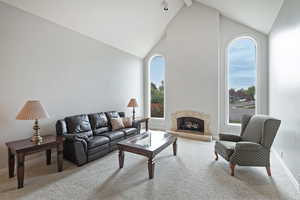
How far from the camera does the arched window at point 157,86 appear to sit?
6.33 m

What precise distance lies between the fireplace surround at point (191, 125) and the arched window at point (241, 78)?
0.75 metres

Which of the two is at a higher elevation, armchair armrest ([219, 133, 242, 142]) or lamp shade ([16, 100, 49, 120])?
lamp shade ([16, 100, 49, 120])

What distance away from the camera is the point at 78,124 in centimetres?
359

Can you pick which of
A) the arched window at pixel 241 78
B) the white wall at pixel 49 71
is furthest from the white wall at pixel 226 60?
the white wall at pixel 49 71

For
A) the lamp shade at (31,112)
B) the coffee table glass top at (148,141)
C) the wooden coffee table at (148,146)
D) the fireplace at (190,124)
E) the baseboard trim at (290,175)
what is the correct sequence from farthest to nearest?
the fireplace at (190,124) < the coffee table glass top at (148,141) < the wooden coffee table at (148,146) < the lamp shade at (31,112) < the baseboard trim at (290,175)

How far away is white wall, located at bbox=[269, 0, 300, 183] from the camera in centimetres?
238

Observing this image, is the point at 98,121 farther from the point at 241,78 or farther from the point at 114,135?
the point at 241,78

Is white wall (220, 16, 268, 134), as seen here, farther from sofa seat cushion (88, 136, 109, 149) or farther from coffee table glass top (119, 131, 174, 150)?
sofa seat cushion (88, 136, 109, 149)

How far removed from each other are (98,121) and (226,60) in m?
4.22

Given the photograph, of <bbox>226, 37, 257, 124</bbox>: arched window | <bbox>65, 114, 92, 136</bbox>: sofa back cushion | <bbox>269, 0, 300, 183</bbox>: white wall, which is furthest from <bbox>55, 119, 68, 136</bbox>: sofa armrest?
<bbox>226, 37, 257, 124</bbox>: arched window

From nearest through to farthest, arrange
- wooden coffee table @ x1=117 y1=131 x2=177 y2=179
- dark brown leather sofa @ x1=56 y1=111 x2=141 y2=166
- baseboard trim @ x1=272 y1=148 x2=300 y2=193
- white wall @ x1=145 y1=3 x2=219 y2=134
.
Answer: baseboard trim @ x1=272 y1=148 x2=300 y2=193
wooden coffee table @ x1=117 y1=131 x2=177 y2=179
dark brown leather sofa @ x1=56 y1=111 x2=141 y2=166
white wall @ x1=145 y1=3 x2=219 y2=134

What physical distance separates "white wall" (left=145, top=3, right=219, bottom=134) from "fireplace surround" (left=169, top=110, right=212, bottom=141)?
164mm

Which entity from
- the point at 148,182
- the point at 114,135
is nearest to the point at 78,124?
the point at 114,135

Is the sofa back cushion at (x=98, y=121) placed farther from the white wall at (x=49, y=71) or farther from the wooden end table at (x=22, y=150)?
the wooden end table at (x=22, y=150)
